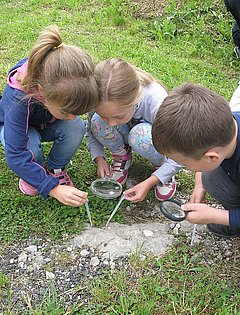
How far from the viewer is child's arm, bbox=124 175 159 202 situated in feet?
8.63

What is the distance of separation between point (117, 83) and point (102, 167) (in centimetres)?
62

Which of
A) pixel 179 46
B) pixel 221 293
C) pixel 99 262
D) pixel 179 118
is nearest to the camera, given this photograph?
pixel 179 118

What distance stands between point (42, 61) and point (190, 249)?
1137mm

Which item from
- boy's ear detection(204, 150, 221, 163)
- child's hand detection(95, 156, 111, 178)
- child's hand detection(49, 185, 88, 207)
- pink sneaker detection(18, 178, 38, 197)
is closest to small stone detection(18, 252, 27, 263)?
child's hand detection(49, 185, 88, 207)

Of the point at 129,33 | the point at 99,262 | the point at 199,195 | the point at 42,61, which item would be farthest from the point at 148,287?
A: the point at 129,33

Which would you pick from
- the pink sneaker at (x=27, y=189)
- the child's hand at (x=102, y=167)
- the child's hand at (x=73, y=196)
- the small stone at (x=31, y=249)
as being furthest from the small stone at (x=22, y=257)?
the child's hand at (x=102, y=167)

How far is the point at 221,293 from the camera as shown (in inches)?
87.8

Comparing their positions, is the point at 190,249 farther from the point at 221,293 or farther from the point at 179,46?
the point at 179,46

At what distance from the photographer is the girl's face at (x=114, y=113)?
2.44 m

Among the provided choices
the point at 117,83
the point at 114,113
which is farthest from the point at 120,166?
the point at 117,83

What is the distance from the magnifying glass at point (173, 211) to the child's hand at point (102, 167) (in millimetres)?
508

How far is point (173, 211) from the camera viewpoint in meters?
2.42

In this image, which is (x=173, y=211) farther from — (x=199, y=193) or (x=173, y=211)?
(x=199, y=193)

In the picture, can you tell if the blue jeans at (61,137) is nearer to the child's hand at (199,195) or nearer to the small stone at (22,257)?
the small stone at (22,257)
